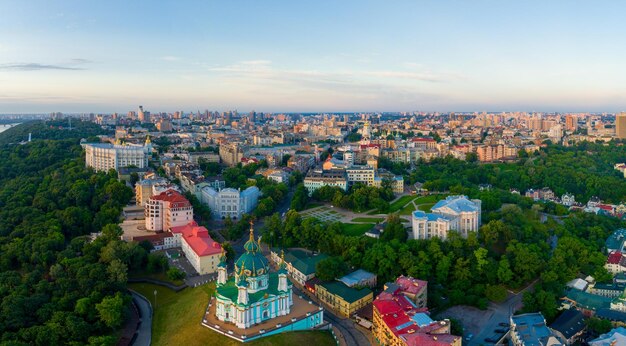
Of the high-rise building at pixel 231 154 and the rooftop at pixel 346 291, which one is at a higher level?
the high-rise building at pixel 231 154

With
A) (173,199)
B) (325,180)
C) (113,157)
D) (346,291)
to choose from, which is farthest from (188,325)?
(113,157)

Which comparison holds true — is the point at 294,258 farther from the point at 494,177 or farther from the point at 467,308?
the point at 494,177

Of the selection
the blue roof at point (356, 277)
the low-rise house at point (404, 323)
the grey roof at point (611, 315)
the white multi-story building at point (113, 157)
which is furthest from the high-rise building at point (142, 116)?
the grey roof at point (611, 315)

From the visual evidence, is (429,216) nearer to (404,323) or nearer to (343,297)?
(343,297)

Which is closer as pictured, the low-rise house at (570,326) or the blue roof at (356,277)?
the low-rise house at (570,326)

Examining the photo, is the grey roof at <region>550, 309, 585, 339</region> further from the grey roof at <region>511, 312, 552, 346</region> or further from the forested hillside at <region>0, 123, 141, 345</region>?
the forested hillside at <region>0, 123, 141, 345</region>

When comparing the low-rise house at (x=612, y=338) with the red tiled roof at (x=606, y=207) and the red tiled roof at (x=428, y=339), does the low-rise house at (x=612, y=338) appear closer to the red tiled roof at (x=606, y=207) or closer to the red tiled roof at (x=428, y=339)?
the red tiled roof at (x=428, y=339)
